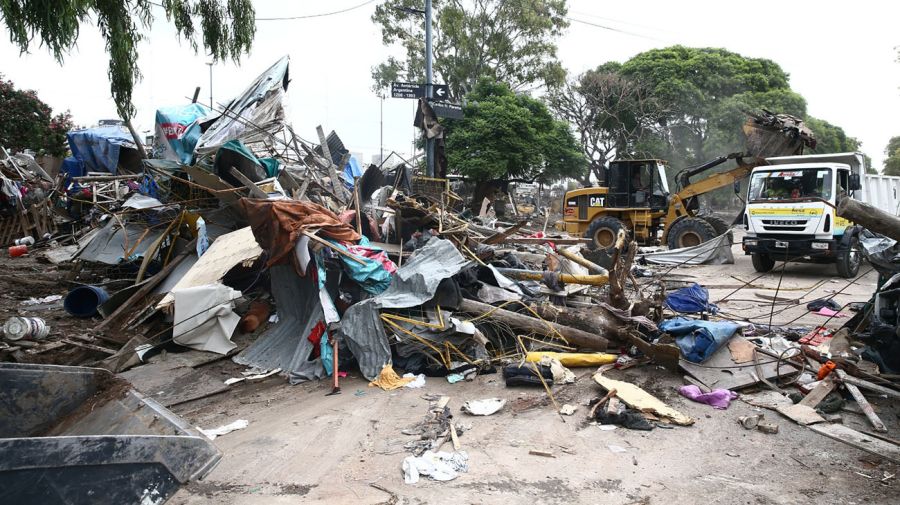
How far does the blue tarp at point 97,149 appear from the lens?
13.4 metres

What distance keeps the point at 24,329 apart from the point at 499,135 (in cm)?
1897

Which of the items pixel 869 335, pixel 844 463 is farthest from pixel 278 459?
pixel 869 335

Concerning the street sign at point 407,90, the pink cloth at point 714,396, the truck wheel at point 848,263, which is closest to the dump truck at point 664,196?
the truck wheel at point 848,263

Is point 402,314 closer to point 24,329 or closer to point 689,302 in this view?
point 689,302

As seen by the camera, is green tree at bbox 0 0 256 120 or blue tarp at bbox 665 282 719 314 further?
blue tarp at bbox 665 282 719 314

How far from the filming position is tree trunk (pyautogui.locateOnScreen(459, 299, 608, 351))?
19.3 feet

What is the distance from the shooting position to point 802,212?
430 inches

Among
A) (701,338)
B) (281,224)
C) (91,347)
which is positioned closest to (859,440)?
(701,338)

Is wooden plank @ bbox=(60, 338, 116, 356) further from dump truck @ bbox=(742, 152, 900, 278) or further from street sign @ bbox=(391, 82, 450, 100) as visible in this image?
dump truck @ bbox=(742, 152, 900, 278)

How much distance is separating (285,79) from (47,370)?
30.8ft

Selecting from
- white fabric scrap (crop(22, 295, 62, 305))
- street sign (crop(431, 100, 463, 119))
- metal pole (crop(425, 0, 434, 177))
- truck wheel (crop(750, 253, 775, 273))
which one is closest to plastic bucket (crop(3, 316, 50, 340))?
white fabric scrap (crop(22, 295, 62, 305))

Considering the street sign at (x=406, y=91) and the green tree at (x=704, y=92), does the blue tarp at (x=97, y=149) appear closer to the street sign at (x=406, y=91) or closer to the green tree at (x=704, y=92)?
the street sign at (x=406, y=91)

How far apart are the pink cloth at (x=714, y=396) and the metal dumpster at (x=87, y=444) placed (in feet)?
13.1

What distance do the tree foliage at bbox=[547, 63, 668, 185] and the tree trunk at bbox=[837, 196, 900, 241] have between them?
950 inches
